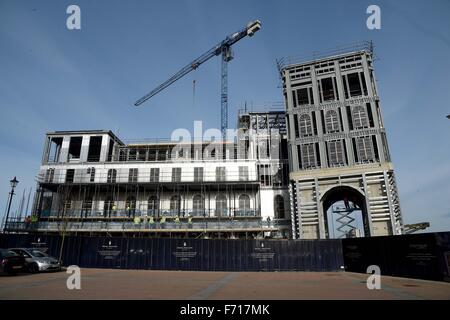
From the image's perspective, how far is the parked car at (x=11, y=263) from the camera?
1466 cm

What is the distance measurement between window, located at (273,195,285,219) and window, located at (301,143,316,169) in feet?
19.4

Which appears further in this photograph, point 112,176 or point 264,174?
point 264,174

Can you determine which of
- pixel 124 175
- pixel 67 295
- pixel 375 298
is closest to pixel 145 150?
pixel 124 175

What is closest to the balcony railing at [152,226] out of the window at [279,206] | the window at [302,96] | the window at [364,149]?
the window at [279,206]

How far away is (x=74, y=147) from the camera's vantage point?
44.4 meters

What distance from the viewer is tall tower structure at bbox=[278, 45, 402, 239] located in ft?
98.5

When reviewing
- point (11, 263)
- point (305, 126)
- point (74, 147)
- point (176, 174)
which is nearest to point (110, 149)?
point (74, 147)

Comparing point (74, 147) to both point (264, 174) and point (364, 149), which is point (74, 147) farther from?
point (364, 149)

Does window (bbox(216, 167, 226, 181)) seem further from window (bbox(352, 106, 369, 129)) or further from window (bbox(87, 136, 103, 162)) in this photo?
window (bbox(87, 136, 103, 162))

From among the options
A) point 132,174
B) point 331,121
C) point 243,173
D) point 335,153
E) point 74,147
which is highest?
point 74,147

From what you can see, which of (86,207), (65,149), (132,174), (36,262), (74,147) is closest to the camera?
(36,262)

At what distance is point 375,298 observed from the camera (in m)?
9.54

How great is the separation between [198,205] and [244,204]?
6026 mm

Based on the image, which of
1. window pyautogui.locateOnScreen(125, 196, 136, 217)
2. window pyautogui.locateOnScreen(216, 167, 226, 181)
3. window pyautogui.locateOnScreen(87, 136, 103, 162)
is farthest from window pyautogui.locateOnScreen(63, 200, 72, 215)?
window pyautogui.locateOnScreen(216, 167, 226, 181)
